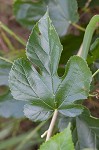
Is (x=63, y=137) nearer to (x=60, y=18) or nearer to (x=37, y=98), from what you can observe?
(x=37, y=98)

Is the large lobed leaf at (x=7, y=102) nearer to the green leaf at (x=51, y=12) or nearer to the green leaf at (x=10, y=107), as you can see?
the green leaf at (x=10, y=107)

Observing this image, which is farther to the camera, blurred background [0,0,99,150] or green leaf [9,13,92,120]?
blurred background [0,0,99,150]

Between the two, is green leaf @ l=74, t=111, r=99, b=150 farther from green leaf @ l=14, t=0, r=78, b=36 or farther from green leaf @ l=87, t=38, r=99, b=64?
green leaf @ l=14, t=0, r=78, b=36

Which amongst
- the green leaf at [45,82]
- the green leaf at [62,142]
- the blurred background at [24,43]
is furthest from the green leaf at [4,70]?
the green leaf at [62,142]

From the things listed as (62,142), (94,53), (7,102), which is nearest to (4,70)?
(7,102)

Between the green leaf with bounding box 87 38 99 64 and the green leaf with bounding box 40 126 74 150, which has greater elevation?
the green leaf with bounding box 87 38 99 64

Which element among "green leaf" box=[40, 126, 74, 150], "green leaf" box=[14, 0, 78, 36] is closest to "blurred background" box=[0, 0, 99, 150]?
"green leaf" box=[14, 0, 78, 36]

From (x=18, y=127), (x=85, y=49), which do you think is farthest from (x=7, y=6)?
(x=85, y=49)
